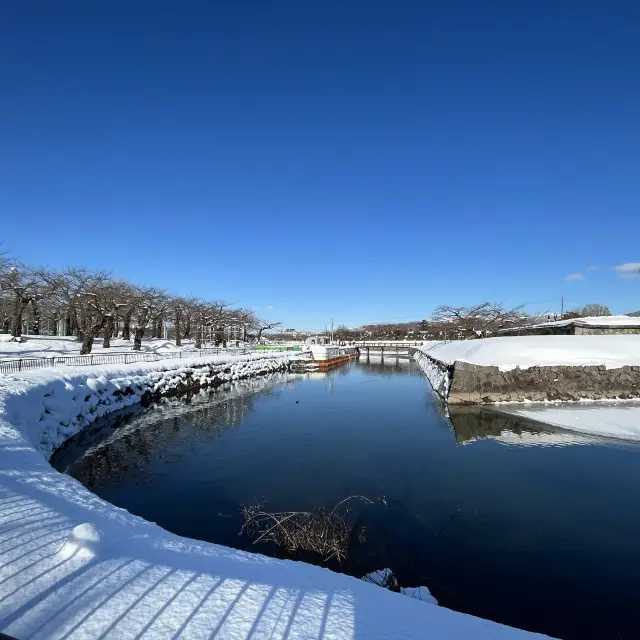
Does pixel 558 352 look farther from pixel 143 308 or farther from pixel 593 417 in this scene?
pixel 143 308

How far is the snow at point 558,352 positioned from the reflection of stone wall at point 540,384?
473 mm

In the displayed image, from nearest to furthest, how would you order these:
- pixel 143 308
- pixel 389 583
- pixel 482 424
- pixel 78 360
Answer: pixel 389 583, pixel 482 424, pixel 78 360, pixel 143 308

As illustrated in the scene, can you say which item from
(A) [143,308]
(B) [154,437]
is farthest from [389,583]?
(A) [143,308]

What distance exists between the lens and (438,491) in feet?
28.1

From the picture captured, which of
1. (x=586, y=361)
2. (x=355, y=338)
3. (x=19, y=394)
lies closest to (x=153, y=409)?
(x=19, y=394)

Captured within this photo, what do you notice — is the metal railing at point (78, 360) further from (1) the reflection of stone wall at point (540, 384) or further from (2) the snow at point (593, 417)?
(2) the snow at point (593, 417)

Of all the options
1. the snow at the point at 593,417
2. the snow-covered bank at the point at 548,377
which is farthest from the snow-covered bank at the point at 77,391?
the snow at the point at 593,417

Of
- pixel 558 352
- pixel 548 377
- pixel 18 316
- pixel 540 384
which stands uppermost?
pixel 18 316

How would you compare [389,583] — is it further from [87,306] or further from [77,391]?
[87,306]

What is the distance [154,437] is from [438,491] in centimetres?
910

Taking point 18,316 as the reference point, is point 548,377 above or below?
below

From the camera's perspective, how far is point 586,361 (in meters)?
20.4

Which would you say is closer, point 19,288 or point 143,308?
point 19,288

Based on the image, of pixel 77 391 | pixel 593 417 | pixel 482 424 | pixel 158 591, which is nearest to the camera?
pixel 158 591
